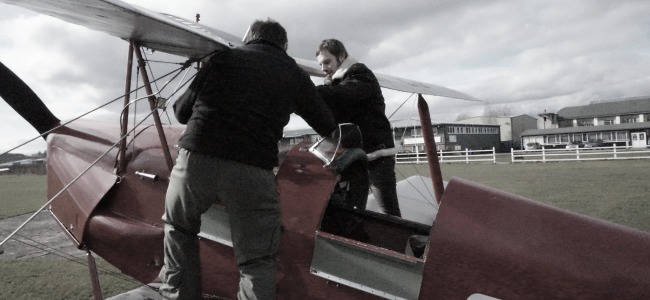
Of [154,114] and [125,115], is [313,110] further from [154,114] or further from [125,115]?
[125,115]

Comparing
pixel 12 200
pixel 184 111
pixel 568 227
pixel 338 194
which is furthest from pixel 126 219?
pixel 12 200

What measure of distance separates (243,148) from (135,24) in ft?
4.31

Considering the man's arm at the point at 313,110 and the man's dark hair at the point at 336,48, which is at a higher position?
the man's dark hair at the point at 336,48

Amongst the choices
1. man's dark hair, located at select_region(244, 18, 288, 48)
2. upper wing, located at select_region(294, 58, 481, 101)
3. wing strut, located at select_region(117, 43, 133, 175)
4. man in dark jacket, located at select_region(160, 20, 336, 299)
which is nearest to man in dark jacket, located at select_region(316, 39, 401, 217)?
man's dark hair, located at select_region(244, 18, 288, 48)

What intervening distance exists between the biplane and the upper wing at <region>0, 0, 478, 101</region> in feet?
0.04

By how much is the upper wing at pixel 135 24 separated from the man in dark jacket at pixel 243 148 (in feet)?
2.23

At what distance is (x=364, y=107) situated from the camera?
371 cm

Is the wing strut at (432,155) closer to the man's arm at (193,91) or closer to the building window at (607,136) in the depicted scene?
the man's arm at (193,91)

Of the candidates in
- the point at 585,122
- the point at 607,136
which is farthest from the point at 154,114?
the point at 585,122

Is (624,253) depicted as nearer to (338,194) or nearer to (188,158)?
(338,194)

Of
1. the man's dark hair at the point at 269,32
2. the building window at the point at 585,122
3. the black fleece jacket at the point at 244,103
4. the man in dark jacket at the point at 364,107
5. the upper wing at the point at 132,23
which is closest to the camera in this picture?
the black fleece jacket at the point at 244,103

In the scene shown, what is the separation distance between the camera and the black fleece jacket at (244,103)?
8.11 feet

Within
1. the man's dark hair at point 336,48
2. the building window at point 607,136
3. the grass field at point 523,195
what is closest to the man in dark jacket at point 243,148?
the man's dark hair at point 336,48

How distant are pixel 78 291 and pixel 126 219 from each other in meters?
2.05
